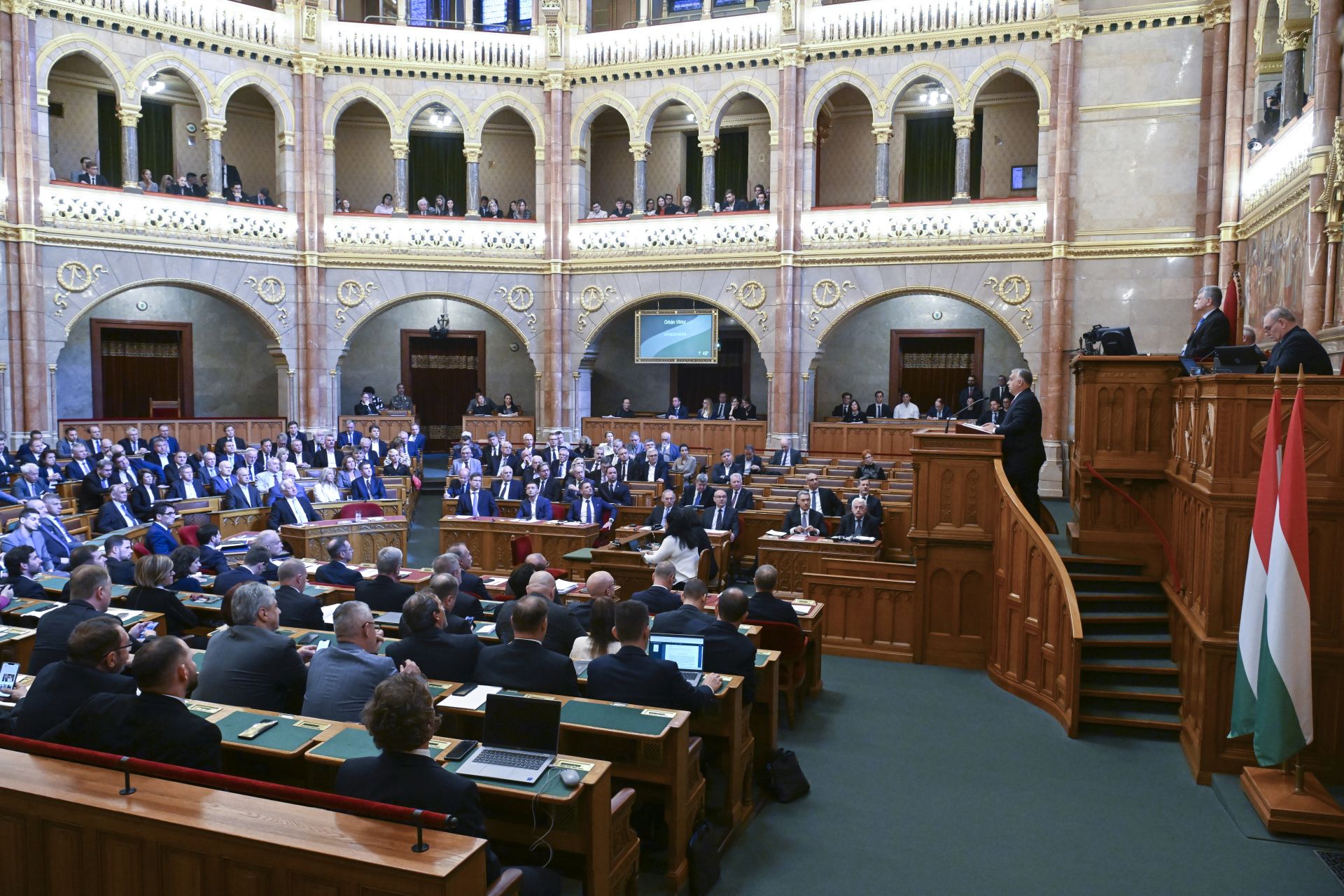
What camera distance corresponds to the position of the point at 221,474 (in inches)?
484


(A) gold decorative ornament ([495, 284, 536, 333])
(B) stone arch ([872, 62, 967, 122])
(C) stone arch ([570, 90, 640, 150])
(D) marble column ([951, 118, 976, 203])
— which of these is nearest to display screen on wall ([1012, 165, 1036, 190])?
(D) marble column ([951, 118, 976, 203])

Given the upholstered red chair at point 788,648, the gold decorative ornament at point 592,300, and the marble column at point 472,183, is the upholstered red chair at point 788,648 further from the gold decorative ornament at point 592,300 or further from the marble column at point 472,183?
the marble column at point 472,183

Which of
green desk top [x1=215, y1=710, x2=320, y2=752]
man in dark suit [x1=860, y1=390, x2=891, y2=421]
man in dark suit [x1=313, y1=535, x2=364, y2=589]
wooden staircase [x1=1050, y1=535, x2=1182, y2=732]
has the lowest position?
wooden staircase [x1=1050, y1=535, x2=1182, y2=732]

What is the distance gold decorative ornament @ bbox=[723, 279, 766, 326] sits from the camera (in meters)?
17.0

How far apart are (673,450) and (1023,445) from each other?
334 inches

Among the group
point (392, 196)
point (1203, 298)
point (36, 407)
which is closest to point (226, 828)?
point (1203, 298)

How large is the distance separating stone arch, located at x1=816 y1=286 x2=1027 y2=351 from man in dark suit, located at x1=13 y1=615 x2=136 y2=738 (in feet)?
46.8

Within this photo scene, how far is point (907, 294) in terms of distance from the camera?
54.8ft

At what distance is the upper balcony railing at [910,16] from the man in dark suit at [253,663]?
14979 millimetres

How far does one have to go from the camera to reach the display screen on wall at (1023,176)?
1739 cm

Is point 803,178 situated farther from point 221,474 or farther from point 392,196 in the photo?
point 221,474

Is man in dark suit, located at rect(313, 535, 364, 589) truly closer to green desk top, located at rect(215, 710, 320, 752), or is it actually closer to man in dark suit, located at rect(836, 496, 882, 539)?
green desk top, located at rect(215, 710, 320, 752)

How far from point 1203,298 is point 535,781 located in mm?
5830

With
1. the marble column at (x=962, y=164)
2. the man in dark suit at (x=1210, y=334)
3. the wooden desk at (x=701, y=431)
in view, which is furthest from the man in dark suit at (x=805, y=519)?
the marble column at (x=962, y=164)
